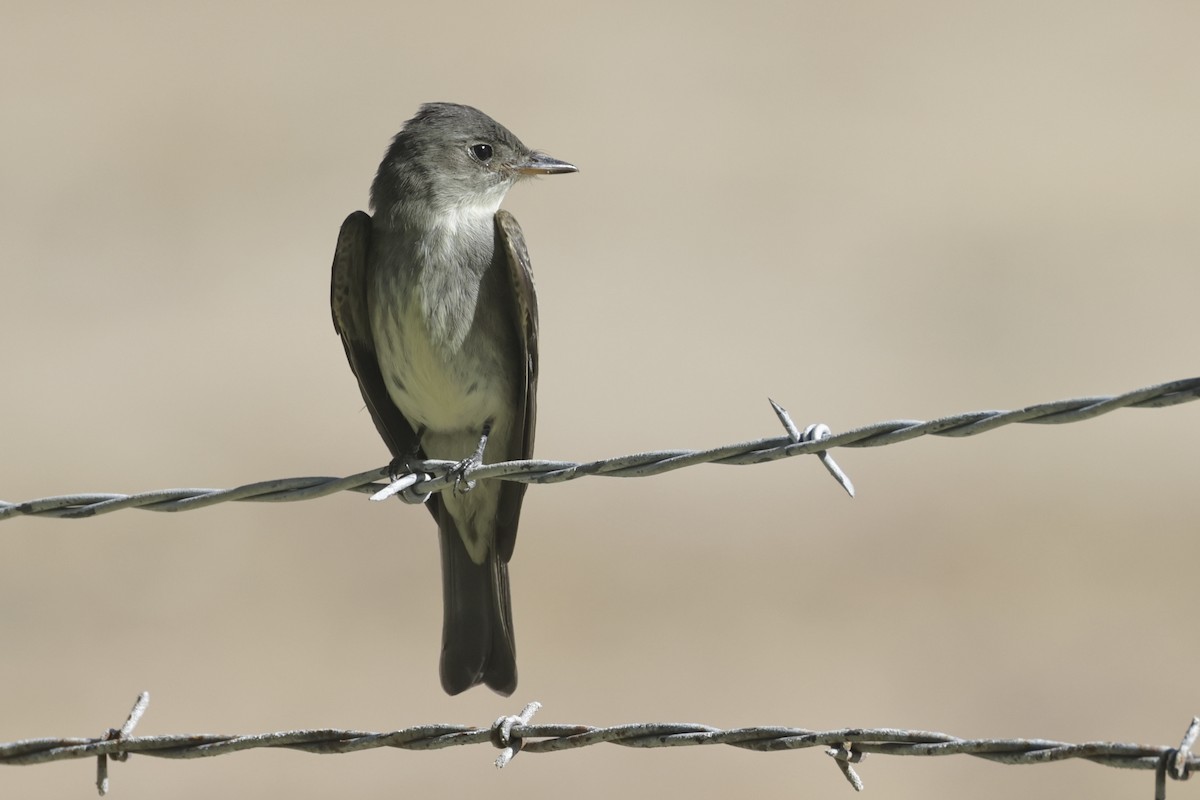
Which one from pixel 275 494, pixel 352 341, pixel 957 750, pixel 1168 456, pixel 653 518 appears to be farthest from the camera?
pixel 1168 456

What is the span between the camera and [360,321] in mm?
6316

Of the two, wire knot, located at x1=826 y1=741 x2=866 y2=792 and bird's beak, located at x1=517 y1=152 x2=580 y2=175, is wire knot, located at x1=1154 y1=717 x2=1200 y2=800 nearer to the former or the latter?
wire knot, located at x1=826 y1=741 x2=866 y2=792

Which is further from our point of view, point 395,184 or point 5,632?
point 5,632

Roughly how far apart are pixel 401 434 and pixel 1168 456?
580 inches

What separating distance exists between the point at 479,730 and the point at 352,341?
2.91m

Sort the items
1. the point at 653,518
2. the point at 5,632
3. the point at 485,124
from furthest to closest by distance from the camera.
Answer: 1. the point at 653,518
2. the point at 5,632
3. the point at 485,124

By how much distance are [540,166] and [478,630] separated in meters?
2.12

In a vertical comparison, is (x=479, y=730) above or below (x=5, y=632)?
below

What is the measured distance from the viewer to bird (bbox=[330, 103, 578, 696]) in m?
5.99

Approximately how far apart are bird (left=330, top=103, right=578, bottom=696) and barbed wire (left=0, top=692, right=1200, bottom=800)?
1.92m

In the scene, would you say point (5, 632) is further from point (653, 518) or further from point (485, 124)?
point (485, 124)

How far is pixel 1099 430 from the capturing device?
19766 mm

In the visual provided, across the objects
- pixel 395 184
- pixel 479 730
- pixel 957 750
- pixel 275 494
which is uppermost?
pixel 395 184

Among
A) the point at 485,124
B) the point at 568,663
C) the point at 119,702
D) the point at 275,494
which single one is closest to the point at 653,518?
the point at 568,663
